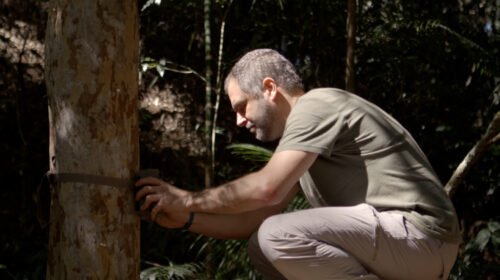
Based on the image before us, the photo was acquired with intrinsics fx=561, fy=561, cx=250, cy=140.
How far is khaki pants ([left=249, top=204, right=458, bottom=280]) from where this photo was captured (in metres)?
1.92

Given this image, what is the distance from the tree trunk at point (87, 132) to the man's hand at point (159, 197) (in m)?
0.08

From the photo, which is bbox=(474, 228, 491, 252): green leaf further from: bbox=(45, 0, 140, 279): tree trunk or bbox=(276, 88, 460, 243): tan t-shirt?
bbox=(45, 0, 140, 279): tree trunk

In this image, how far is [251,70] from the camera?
2.24 metres

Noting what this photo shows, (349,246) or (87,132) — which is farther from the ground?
(87,132)

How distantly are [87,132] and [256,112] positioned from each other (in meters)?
0.73

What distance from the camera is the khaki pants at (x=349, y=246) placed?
1.92m

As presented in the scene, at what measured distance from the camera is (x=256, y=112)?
2252mm

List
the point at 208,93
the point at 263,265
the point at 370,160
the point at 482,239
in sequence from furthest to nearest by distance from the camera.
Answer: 1. the point at 482,239
2. the point at 208,93
3. the point at 263,265
4. the point at 370,160

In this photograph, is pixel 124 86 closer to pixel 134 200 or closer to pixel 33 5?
pixel 134 200

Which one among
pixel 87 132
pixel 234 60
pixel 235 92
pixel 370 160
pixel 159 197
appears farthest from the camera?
pixel 234 60

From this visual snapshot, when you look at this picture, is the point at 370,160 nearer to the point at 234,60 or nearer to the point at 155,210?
the point at 155,210

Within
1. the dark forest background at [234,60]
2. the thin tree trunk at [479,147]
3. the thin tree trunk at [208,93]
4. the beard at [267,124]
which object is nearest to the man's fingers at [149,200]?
the beard at [267,124]

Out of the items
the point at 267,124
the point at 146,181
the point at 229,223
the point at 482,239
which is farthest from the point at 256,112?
the point at 482,239

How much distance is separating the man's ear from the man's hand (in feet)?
1.82
